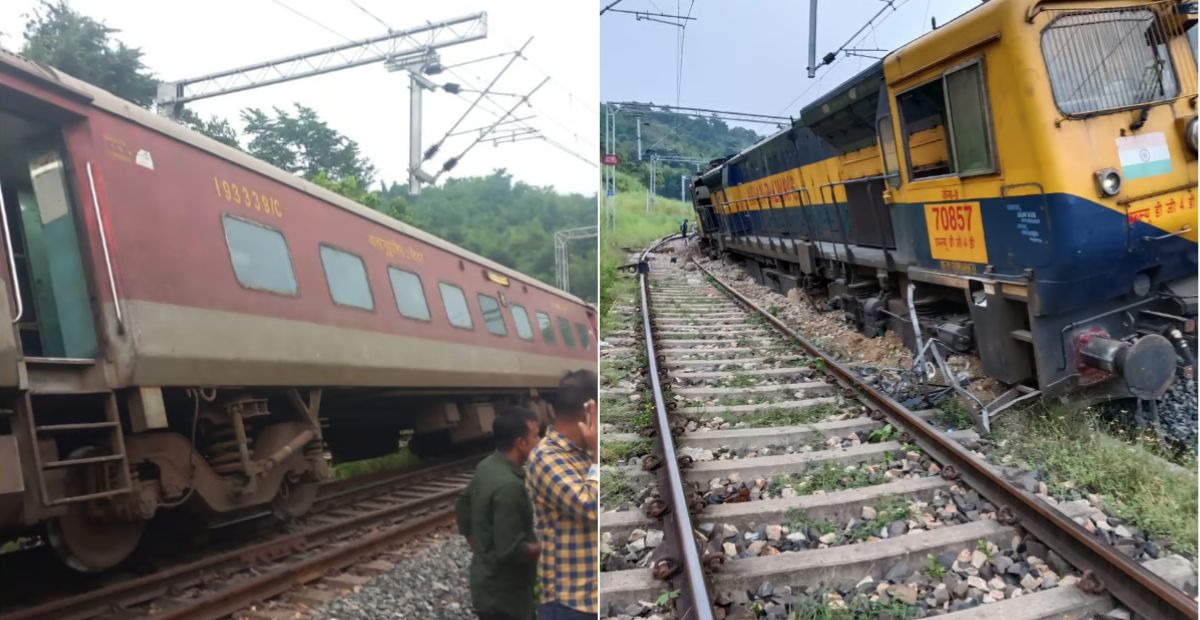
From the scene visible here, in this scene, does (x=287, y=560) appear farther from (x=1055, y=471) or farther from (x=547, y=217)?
(x=1055, y=471)

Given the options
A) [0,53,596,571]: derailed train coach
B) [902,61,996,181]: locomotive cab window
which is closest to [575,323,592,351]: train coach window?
[0,53,596,571]: derailed train coach

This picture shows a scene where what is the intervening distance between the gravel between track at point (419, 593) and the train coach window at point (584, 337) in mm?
566

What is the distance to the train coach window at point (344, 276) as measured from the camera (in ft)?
6.41

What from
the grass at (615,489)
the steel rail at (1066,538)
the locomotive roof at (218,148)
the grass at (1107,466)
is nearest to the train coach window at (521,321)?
the locomotive roof at (218,148)

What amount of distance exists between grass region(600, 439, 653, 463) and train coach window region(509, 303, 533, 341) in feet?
8.07

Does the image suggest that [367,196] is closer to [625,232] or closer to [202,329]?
[202,329]

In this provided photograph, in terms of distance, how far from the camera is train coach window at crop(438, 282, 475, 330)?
1.97 meters

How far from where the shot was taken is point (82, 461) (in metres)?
1.48

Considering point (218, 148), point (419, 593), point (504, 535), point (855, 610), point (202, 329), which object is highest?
point (218, 148)

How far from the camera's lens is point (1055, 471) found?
386cm

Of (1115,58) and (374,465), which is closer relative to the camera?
(374,465)

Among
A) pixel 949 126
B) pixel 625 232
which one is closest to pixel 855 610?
pixel 949 126

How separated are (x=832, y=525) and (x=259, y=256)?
2.89 m

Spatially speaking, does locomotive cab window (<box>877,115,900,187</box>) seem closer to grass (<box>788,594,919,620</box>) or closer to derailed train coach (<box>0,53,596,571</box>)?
grass (<box>788,594,919,620</box>)
